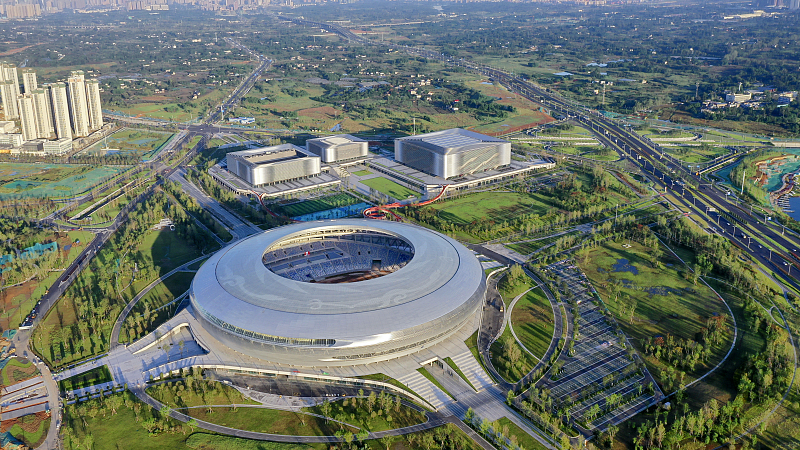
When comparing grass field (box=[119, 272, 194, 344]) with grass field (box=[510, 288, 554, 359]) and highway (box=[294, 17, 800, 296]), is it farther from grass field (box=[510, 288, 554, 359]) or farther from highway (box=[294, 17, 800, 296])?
highway (box=[294, 17, 800, 296])

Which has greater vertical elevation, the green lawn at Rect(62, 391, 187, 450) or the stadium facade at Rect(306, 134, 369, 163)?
the stadium facade at Rect(306, 134, 369, 163)

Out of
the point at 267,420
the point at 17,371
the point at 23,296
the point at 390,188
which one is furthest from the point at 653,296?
the point at 23,296

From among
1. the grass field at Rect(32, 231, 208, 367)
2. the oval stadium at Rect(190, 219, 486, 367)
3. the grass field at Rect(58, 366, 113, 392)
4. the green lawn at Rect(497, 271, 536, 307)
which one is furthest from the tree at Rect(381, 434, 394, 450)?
the grass field at Rect(32, 231, 208, 367)

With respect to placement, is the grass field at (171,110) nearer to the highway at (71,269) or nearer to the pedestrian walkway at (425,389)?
the highway at (71,269)

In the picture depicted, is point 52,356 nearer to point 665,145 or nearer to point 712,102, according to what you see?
point 665,145

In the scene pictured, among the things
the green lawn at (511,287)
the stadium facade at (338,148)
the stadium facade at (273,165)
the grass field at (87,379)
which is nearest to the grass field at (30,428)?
the grass field at (87,379)

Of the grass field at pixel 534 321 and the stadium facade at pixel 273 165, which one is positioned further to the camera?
the stadium facade at pixel 273 165

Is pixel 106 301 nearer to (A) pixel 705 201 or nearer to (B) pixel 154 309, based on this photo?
(B) pixel 154 309
